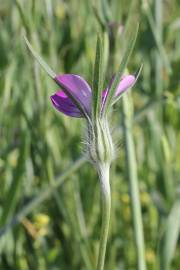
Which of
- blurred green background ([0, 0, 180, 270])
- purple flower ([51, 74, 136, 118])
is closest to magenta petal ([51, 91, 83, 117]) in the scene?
purple flower ([51, 74, 136, 118])

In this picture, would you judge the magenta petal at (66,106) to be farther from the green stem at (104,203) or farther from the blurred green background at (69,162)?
the blurred green background at (69,162)

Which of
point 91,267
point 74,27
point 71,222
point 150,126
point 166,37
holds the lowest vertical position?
point 91,267

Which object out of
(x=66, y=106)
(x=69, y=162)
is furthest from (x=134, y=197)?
(x=69, y=162)

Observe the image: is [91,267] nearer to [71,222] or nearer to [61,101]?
[71,222]

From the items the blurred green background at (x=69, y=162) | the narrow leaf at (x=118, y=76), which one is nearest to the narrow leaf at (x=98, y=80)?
the narrow leaf at (x=118, y=76)

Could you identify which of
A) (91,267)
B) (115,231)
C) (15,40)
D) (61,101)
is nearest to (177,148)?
(115,231)
